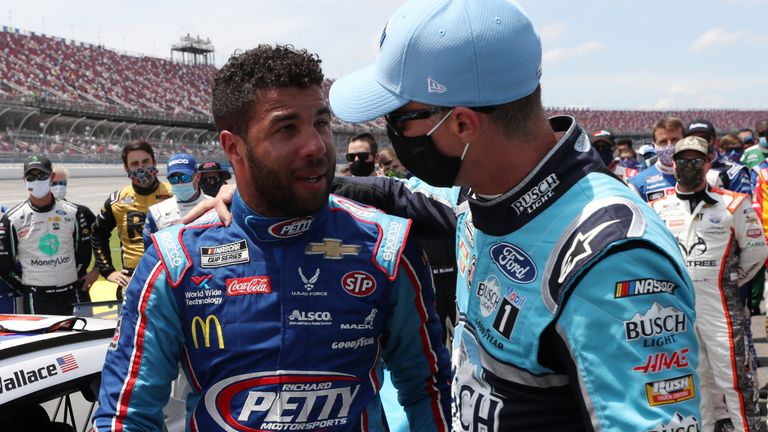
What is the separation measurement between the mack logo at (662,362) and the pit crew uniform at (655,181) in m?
4.26

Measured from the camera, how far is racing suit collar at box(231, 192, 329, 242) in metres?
1.75

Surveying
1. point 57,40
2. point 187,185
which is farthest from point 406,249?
point 57,40

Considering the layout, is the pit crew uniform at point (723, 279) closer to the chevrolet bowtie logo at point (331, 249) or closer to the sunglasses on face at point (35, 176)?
the chevrolet bowtie logo at point (331, 249)

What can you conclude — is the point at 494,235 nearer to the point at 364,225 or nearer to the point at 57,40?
the point at 364,225

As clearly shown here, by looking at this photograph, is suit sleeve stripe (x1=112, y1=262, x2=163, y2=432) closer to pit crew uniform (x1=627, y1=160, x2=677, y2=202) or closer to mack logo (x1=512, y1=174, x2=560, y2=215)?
mack logo (x1=512, y1=174, x2=560, y2=215)

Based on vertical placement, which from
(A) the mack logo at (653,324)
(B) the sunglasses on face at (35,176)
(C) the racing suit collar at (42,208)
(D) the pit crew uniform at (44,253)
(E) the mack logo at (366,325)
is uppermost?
(A) the mack logo at (653,324)

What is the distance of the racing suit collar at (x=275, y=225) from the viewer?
1.75m

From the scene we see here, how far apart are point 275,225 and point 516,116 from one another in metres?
0.76

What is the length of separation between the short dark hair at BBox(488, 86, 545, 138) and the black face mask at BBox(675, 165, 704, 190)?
3575 millimetres

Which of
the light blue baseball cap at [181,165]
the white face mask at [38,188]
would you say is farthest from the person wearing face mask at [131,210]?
the white face mask at [38,188]

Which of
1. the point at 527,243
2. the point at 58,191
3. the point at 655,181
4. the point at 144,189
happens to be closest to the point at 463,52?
the point at 527,243

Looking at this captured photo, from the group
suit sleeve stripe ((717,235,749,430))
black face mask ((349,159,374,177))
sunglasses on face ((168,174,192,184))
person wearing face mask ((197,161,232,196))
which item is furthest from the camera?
person wearing face mask ((197,161,232,196))

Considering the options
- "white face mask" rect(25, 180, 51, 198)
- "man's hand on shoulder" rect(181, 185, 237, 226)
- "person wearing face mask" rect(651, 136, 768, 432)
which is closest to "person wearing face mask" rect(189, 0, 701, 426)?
"man's hand on shoulder" rect(181, 185, 237, 226)

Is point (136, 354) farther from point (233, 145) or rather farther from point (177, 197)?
point (177, 197)
